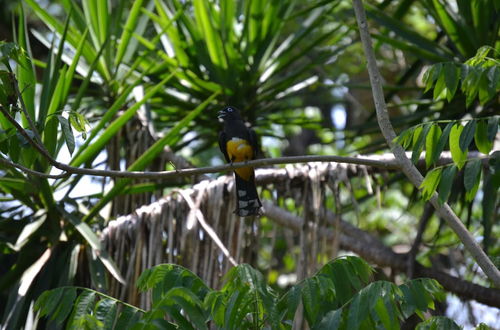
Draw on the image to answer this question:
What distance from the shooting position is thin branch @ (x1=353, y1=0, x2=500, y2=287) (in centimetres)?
388

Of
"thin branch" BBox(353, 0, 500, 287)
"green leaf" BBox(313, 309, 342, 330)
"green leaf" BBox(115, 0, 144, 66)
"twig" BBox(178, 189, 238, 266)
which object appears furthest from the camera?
"green leaf" BBox(115, 0, 144, 66)

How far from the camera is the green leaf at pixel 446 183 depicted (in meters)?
3.70

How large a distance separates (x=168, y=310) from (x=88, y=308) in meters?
0.36

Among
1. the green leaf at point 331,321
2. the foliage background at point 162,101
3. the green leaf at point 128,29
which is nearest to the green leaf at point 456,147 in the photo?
the green leaf at point 331,321

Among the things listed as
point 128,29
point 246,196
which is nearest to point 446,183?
point 246,196

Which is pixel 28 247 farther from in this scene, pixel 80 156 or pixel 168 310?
pixel 168 310

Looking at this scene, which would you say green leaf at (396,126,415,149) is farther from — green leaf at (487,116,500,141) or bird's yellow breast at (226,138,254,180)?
bird's yellow breast at (226,138,254,180)

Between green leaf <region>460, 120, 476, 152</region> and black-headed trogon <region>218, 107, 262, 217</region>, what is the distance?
1880 millimetres

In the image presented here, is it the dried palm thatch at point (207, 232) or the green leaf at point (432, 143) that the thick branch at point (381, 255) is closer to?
the dried palm thatch at point (207, 232)

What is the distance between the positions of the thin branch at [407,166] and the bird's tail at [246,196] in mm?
1334

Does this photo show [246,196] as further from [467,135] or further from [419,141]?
[467,135]

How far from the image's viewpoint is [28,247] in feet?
17.7

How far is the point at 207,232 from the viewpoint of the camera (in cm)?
531

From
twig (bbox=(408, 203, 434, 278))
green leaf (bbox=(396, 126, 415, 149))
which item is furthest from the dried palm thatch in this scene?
green leaf (bbox=(396, 126, 415, 149))
